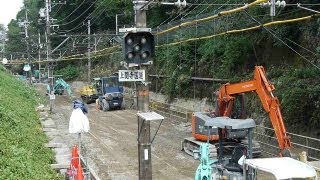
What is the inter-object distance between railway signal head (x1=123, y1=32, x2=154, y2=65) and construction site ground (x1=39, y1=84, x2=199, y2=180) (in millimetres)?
8662

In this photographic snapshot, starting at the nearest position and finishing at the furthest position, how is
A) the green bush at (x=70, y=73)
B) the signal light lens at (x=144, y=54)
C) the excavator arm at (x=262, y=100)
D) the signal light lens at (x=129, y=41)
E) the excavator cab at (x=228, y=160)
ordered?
the signal light lens at (x=129, y=41) → the signal light lens at (x=144, y=54) → the excavator cab at (x=228, y=160) → the excavator arm at (x=262, y=100) → the green bush at (x=70, y=73)

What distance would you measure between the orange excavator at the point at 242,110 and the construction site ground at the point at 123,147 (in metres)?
1.33

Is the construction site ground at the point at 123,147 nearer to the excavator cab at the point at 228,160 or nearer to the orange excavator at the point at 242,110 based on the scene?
the orange excavator at the point at 242,110

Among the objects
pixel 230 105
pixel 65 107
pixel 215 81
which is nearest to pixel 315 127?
pixel 230 105

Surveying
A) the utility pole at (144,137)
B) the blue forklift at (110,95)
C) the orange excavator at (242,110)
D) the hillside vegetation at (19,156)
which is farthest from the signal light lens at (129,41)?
the blue forklift at (110,95)

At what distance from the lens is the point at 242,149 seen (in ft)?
42.9

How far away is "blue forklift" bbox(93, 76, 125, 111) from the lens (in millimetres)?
41197

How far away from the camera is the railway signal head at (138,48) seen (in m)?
10.2

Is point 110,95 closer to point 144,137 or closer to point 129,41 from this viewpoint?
point 144,137

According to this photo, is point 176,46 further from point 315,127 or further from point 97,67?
point 97,67

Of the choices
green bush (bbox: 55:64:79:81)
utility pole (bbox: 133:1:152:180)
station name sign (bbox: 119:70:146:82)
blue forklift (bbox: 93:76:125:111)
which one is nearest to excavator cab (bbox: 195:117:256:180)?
utility pole (bbox: 133:1:152:180)

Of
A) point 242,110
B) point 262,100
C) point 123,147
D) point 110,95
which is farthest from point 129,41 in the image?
point 110,95

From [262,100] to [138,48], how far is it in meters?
7.87

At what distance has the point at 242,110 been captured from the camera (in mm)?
19469
